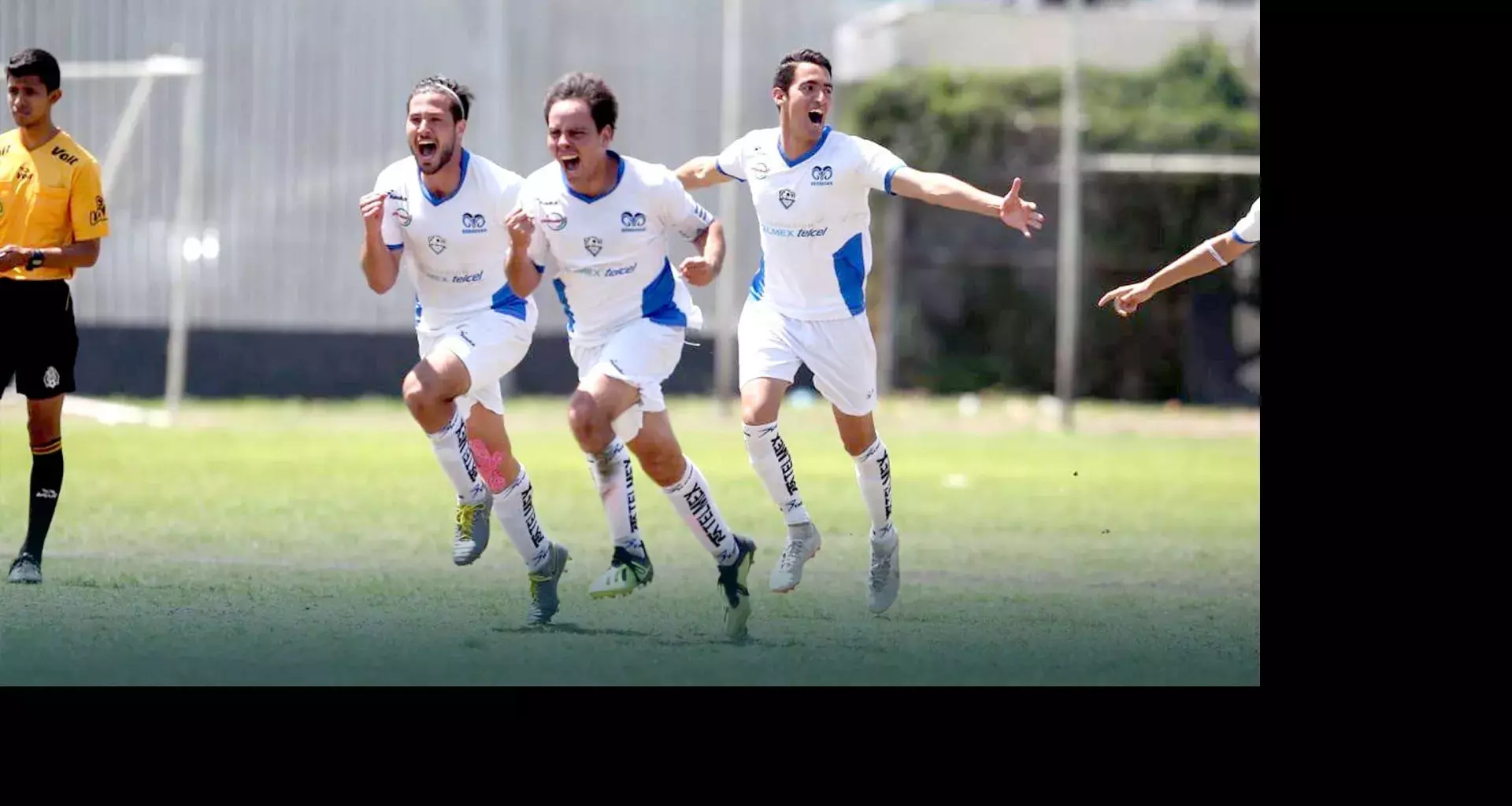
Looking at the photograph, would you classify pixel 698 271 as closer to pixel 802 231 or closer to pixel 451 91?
pixel 802 231

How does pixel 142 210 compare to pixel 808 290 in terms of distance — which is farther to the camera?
pixel 142 210

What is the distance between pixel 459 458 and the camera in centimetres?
860

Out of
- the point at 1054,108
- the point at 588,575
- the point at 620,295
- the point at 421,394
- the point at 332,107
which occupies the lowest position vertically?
the point at 588,575

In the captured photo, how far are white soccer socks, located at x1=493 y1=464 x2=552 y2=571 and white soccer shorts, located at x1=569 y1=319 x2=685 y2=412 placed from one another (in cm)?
54

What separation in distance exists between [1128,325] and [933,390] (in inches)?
97.7

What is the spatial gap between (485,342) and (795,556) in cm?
155

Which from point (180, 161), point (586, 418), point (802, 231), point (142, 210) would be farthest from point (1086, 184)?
point (586, 418)

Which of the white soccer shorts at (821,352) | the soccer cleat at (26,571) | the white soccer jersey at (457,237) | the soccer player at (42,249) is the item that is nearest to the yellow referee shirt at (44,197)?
the soccer player at (42,249)

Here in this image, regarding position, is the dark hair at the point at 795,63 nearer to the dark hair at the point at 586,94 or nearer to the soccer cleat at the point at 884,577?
the dark hair at the point at 586,94

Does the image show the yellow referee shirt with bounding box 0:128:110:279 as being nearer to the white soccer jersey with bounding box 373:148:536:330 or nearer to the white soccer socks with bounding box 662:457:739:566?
the white soccer jersey with bounding box 373:148:536:330
